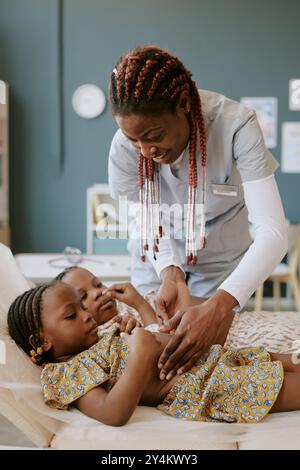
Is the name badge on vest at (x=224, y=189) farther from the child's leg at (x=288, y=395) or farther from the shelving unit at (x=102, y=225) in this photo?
the shelving unit at (x=102, y=225)

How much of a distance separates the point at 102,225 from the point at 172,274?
186 cm

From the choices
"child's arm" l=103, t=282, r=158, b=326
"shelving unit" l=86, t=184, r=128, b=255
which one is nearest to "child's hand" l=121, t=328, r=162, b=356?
"child's arm" l=103, t=282, r=158, b=326

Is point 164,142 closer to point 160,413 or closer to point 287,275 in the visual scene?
point 160,413

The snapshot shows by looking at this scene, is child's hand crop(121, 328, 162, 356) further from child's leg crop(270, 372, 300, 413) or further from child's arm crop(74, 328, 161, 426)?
child's leg crop(270, 372, 300, 413)

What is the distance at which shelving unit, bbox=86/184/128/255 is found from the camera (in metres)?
3.35

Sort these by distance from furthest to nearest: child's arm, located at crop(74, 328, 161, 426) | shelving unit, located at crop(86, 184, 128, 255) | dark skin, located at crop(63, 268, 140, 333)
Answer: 1. shelving unit, located at crop(86, 184, 128, 255)
2. dark skin, located at crop(63, 268, 140, 333)
3. child's arm, located at crop(74, 328, 161, 426)

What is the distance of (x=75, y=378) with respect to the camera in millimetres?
1223

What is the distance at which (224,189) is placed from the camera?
1.54m

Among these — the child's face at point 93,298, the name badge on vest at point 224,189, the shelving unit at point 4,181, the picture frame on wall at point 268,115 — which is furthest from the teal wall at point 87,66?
the name badge on vest at point 224,189

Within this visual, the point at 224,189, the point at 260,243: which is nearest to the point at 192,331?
the point at 260,243

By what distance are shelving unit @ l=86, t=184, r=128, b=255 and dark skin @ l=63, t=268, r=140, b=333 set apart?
1.38 m

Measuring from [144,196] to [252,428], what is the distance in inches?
27.1

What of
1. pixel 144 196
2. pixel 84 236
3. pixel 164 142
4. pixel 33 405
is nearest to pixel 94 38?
pixel 84 236

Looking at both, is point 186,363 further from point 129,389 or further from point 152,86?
point 152,86
